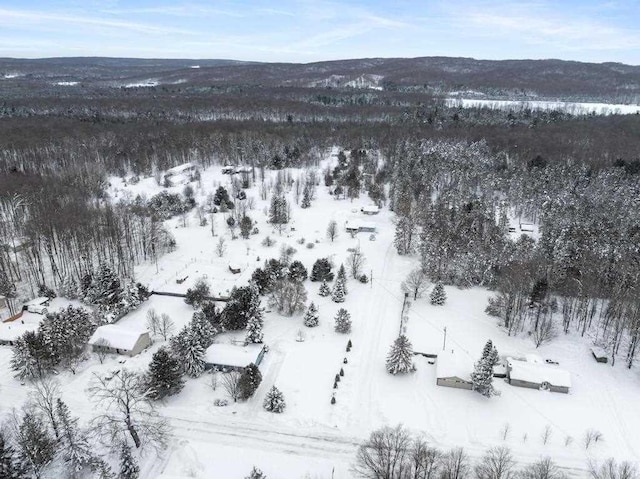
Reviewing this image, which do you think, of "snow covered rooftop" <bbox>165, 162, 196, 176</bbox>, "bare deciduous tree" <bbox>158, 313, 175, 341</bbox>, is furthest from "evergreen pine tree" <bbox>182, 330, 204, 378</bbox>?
"snow covered rooftop" <bbox>165, 162, 196, 176</bbox>

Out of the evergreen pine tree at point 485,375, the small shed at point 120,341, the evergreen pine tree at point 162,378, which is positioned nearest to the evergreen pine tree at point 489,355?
the evergreen pine tree at point 485,375

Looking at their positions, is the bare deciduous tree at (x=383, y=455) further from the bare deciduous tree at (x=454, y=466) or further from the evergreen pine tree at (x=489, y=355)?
the evergreen pine tree at (x=489, y=355)

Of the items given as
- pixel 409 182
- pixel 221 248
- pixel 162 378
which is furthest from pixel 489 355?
pixel 409 182

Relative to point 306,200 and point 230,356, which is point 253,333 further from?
point 306,200

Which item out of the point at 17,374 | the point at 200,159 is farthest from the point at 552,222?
the point at 200,159

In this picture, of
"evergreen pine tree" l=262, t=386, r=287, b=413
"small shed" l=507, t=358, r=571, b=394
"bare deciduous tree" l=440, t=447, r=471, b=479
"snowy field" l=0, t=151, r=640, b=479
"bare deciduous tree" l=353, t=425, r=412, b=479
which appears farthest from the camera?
"small shed" l=507, t=358, r=571, b=394

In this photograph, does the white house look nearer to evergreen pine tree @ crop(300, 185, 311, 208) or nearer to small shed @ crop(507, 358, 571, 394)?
evergreen pine tree @ crop(300, 185, 311, 208)
